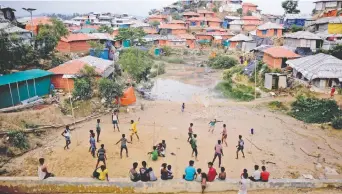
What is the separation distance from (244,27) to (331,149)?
2236 inches

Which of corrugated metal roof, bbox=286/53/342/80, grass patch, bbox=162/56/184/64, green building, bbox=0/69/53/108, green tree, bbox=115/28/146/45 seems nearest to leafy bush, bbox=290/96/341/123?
corrugated metal roof, bbox=286/53/342/80

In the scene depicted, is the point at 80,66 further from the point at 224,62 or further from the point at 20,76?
the point at 224,62

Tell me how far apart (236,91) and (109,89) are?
1626cm

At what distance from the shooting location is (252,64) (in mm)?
36875

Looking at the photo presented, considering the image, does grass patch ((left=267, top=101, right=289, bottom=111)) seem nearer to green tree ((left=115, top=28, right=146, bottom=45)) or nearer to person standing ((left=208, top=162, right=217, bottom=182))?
person standing ((left=208, top=162, right=217, bottom=182))

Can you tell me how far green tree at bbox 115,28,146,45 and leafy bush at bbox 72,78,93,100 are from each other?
30.0 meters

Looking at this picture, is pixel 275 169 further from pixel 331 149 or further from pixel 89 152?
pixel 89 152

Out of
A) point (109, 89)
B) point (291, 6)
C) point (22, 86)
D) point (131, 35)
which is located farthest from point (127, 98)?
point (291, 6)

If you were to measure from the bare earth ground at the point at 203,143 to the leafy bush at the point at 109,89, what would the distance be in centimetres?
187

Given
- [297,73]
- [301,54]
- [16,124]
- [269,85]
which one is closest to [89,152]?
[16,124]

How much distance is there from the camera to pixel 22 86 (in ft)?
66.5

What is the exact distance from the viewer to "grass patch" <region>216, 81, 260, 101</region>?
99.8 feet

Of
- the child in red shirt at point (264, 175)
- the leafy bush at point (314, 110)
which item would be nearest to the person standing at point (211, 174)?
the child in red shirt at point (264, 175)

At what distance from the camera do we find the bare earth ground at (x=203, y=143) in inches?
556
